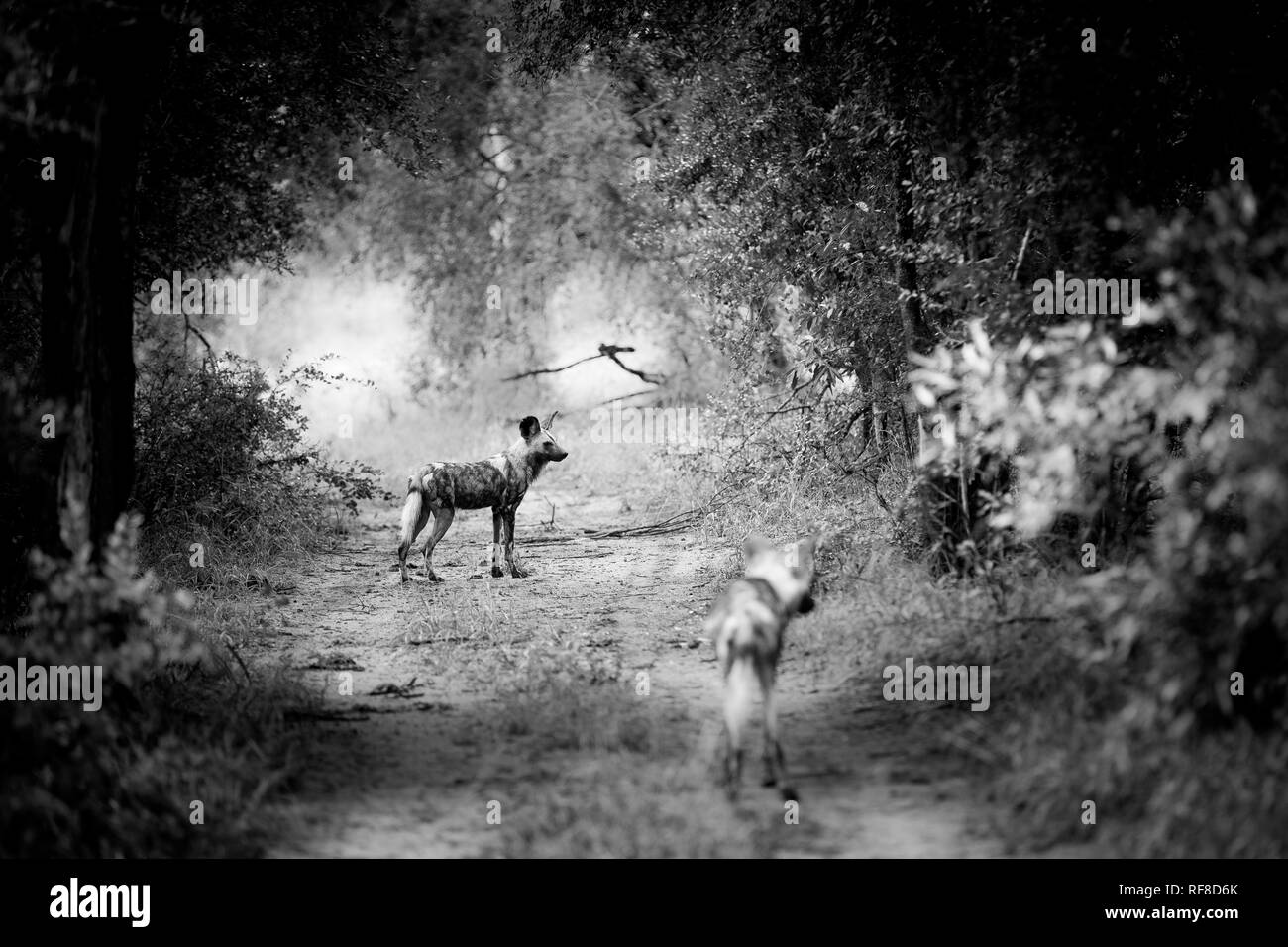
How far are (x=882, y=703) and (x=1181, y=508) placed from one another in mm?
2858

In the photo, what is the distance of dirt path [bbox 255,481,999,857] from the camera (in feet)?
17.4

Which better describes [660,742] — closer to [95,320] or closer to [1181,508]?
[1181,508]

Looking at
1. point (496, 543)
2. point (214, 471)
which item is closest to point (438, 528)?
point (496, 543)

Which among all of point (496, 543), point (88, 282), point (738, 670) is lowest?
point (738, 670)

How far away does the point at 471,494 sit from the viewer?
12695mm

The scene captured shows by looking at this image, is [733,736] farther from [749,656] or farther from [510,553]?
[510,553]

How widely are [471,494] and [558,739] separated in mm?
6160

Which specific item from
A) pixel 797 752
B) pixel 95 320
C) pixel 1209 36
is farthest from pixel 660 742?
pixel 1209 36

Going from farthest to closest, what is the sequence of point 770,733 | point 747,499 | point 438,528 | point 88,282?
1. point 747,499
2. point 438,528
3. point 88,282
4. point 770,733

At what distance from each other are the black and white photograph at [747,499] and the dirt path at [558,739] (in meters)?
0.04

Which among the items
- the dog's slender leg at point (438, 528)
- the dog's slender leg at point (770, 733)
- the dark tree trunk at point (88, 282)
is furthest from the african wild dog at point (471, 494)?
the dog's slender leg at point (770, 733)

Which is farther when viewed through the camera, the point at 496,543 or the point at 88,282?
the point at 496,543
